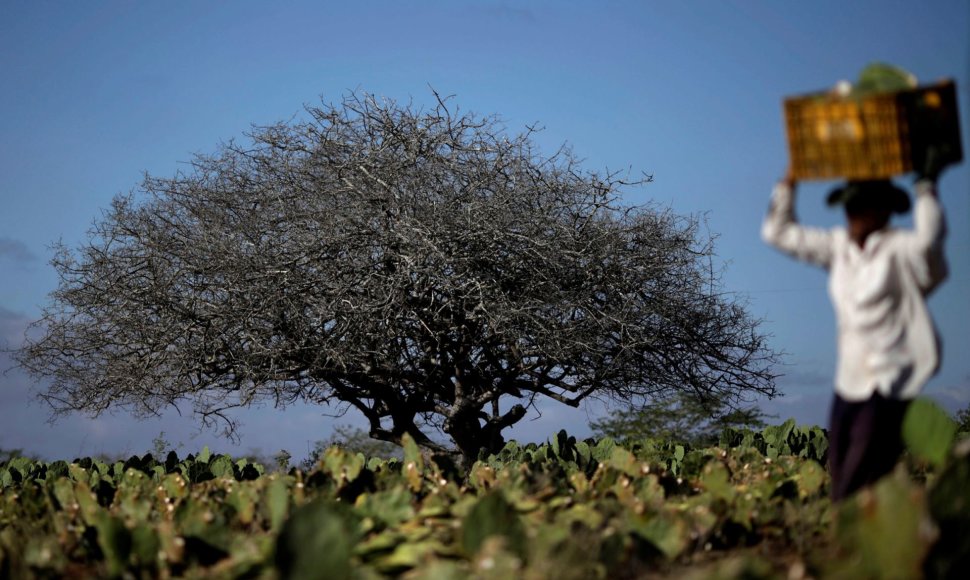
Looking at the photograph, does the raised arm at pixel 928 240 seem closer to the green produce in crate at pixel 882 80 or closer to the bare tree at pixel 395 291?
the green produce in crate at pixel 882 80

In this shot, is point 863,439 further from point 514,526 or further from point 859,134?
point 514,526

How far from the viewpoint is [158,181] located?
14.4 metres

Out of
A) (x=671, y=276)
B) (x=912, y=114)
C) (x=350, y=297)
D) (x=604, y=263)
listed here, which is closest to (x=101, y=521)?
(x=912, y=114)

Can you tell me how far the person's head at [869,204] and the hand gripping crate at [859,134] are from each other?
0.39 ft

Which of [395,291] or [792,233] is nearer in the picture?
[792,233]

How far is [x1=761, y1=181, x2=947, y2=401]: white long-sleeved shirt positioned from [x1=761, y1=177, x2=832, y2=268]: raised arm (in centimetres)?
14

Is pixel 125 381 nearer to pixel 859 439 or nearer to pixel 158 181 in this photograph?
pixel 158 181

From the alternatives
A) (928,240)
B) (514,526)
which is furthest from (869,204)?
(514,526)

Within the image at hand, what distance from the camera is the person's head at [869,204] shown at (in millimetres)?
4059

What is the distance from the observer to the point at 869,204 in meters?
4.05

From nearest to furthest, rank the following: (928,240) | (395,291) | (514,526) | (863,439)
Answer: (514,526), (928,240), (863,439), (395,291)

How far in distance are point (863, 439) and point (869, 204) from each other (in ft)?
3.13

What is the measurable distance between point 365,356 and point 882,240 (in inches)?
344

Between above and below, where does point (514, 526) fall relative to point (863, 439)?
below
